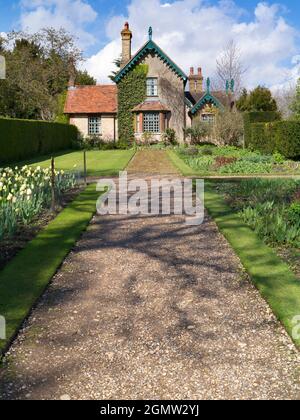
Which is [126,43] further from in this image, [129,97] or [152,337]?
[152,337]

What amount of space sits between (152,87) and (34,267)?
3406 centimetres

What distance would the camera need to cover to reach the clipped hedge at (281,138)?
2192 centimetres

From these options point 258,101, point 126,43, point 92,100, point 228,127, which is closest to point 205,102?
point 258,101

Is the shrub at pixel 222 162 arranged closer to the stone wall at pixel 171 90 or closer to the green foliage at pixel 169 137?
the green foliage at pixel 169 137

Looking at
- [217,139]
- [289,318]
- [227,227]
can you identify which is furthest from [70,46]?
[289,318]

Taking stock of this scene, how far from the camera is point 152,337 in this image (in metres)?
3.91

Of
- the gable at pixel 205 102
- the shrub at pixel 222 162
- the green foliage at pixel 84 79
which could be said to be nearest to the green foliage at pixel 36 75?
the green foliage at pixel 84 79

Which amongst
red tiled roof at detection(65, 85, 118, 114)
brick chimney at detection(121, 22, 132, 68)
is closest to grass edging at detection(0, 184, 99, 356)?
brick chimney at detection(121, 22, 132, 68)

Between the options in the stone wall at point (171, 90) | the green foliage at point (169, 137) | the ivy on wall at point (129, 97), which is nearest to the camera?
the green foliage at point (169, 137)

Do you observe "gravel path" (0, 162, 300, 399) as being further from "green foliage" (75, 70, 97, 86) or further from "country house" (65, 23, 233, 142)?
"green foliage" (75, 70, 97, 86)

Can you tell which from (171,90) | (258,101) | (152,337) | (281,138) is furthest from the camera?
(258,101)

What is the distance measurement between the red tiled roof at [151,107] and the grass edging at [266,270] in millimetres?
29546

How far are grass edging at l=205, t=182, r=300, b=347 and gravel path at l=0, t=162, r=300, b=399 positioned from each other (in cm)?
12

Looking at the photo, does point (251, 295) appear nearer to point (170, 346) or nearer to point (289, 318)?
point (289, 318)
